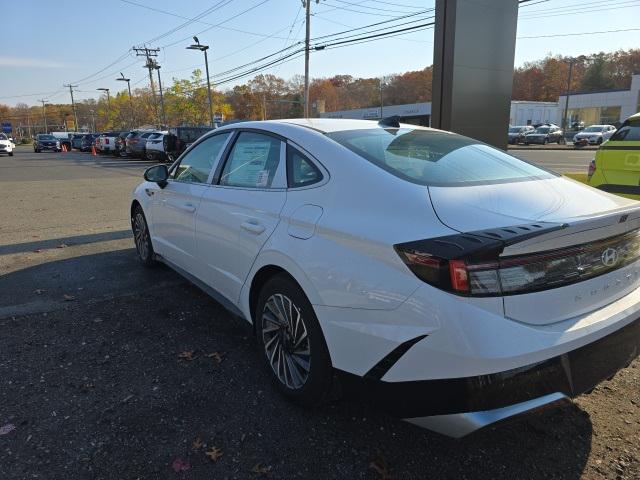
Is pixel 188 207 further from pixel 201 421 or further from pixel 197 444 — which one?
pixel 197 444

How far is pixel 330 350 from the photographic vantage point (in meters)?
2.42

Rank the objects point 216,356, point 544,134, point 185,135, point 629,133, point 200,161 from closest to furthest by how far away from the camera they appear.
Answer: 1. point 216,356
2. point 200,161
3. point 629,133
4. point 185,135
5. point 544,134

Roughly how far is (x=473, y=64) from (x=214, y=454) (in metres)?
6.20

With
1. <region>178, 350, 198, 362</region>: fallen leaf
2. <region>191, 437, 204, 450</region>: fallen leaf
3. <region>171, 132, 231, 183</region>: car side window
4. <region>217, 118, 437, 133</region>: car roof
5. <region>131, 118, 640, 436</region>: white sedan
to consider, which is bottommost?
<region>191, 437, 204, 450</region>: fallen leaf

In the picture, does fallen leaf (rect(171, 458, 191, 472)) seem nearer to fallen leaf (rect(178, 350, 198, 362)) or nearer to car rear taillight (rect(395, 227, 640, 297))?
fallen leaf (rect(178, 350, 198, 362))

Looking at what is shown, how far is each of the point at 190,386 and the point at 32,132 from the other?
564ft

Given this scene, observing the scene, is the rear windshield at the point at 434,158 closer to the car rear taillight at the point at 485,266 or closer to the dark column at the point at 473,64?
the car rear taillight at the point at 485,266

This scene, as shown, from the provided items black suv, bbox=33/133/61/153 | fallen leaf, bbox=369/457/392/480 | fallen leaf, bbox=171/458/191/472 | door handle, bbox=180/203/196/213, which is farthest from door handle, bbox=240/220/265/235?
black suv, bbox=33/133/61/153

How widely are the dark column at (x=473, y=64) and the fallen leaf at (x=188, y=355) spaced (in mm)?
4831

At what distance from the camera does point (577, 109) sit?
71062 mm

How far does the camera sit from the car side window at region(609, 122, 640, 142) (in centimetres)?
626

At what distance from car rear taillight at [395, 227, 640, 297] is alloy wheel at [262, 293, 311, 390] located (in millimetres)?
879

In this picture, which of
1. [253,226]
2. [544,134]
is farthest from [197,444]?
[544,134]

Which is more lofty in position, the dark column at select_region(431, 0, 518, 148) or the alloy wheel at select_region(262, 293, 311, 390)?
the dark column at select_region(431, 0, 518, 148)
